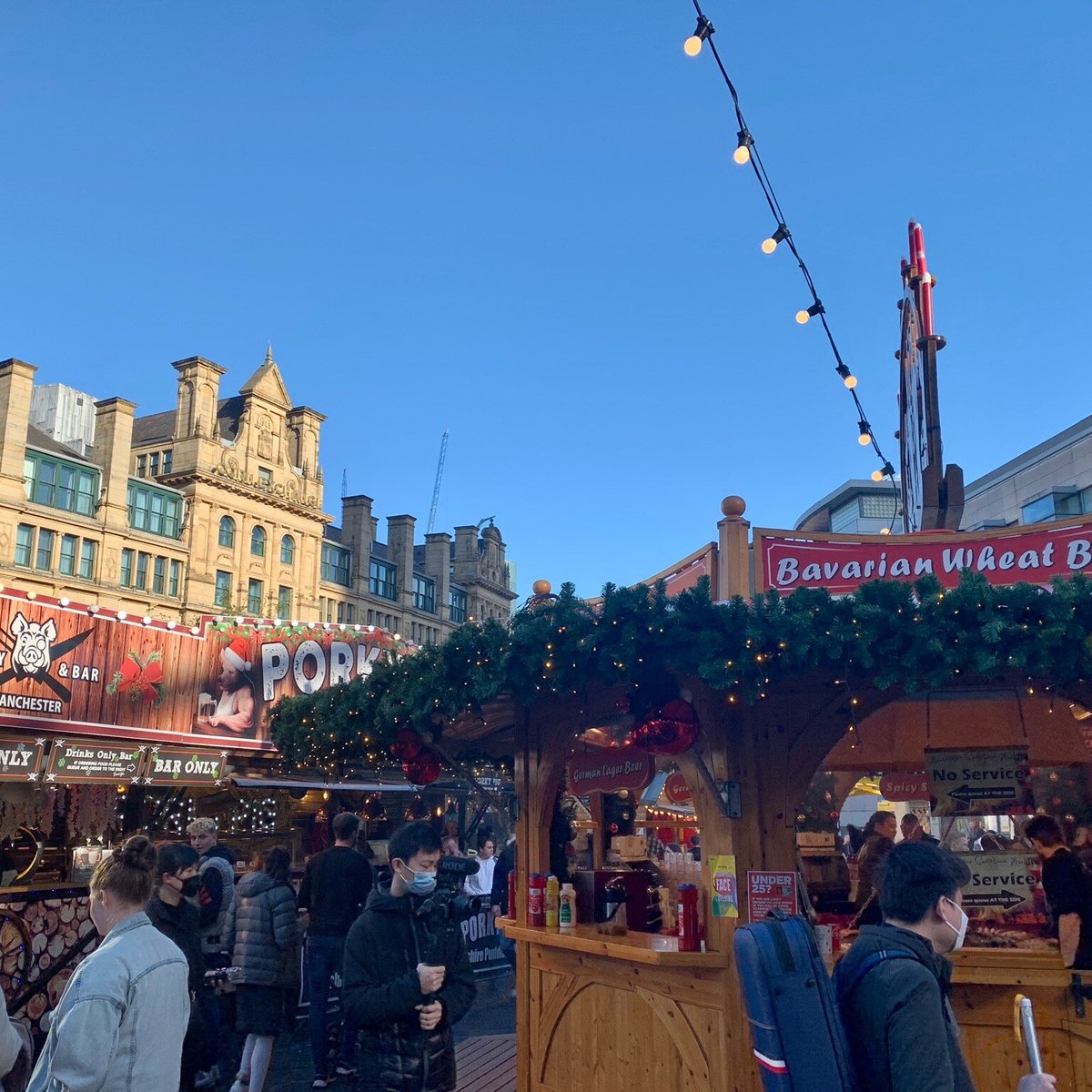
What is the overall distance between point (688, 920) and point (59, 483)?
1658 inches

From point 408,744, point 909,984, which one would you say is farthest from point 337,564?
point 909,984

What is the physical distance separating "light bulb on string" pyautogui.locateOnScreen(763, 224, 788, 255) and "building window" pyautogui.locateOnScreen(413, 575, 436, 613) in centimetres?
5515

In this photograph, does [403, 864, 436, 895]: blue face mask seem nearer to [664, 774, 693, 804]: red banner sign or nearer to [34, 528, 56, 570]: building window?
[664, 774, 693, 804]: red banner sign

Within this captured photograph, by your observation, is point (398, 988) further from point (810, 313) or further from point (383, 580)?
point (383, 580)

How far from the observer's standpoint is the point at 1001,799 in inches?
286

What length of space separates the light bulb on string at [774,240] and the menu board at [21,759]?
9.43 m

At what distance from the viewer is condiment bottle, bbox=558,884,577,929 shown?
24.0 feet

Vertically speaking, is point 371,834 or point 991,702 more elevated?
point 991,702

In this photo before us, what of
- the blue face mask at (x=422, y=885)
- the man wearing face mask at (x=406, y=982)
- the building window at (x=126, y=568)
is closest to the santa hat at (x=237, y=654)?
the man wearing face mask at (x=406, y=982)

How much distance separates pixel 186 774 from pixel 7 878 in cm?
277

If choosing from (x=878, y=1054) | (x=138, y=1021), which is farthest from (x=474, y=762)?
(x=878, y=1054)

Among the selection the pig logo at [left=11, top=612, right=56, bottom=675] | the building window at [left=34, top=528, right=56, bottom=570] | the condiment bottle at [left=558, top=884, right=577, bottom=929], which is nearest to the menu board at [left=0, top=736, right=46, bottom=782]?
the pig logo at [left=11, top=612, right=56, bottom=675]

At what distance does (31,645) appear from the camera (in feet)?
38.2

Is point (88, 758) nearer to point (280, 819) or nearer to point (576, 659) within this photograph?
point (576, 659)
